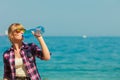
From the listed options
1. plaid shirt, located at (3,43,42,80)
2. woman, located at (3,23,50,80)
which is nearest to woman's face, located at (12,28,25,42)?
woman, located at (3,23,50,80)

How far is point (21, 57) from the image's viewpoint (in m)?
5.14

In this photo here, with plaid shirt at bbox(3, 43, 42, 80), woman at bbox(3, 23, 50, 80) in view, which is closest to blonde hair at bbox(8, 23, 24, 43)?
woman at bbox(3, 23, 50, 80)

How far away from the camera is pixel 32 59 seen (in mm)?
5141

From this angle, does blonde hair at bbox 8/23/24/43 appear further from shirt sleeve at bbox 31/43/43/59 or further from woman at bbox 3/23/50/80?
shirt sleeve at bbox 31/43/43/59

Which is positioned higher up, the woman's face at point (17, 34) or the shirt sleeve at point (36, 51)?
the woman's face at point (17, 34)

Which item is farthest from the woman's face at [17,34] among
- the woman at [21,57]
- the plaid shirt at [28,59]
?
the plaid shirt at [28,59]

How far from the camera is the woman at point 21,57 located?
510 cm

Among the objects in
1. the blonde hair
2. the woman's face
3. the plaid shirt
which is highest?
the blonde hair

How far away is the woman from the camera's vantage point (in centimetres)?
510

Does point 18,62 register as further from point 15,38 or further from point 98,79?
point 98,79

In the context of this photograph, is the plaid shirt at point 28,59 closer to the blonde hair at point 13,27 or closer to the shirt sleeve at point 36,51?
the shirt sleeve at point 36,51

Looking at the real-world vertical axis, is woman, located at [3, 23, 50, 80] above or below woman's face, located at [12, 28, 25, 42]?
below

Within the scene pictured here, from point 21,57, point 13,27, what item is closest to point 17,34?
point 13,27

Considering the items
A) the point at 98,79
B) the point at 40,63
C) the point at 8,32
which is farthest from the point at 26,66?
the point at 40,63
